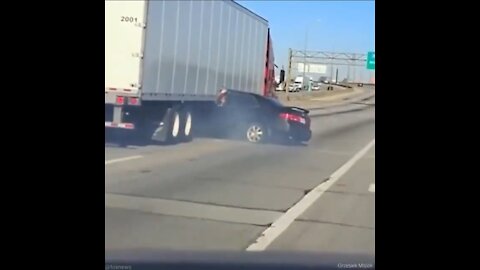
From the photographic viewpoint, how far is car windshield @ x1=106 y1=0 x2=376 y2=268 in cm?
738

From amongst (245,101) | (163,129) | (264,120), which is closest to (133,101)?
(163,129)

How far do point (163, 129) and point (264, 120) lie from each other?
296 cm

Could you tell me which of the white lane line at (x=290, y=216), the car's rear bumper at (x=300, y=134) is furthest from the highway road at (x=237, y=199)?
the car's rear bumper at (x=300, y=134)

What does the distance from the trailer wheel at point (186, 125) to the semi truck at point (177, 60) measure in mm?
27

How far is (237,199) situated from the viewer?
978 cm

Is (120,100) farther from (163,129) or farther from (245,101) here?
(245,101)

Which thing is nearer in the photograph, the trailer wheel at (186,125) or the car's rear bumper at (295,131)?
the trailer wheel at (186,125)

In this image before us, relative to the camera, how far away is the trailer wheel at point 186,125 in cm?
1869

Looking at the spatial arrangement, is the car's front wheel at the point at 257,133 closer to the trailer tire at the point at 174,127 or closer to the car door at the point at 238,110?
the car door at the point at 238,110

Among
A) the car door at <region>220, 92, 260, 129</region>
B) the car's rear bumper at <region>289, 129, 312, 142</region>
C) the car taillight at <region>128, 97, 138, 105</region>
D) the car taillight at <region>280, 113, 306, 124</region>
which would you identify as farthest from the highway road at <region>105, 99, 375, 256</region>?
the car's rear bumper at <region>289, 129, 312, 142</region>
